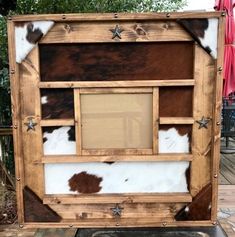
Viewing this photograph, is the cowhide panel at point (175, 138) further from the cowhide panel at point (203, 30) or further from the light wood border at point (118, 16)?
the light wood border at point (118, 16)

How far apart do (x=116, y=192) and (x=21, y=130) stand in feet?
2.35

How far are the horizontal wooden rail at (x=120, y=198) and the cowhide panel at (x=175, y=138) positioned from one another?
0.29m

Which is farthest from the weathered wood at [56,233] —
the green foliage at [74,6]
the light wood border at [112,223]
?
the green foliage at [74,6]

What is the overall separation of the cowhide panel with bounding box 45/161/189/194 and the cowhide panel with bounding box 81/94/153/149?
136 millimetres

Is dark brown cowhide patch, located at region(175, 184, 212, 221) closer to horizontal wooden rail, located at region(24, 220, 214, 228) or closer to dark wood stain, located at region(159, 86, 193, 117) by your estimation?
horizontal wooden rail, located at region(24, 220, 214, 228)

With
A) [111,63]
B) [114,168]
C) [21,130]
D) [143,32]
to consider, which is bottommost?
[114,168]

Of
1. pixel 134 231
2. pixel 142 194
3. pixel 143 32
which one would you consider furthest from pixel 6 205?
pixel 143 32

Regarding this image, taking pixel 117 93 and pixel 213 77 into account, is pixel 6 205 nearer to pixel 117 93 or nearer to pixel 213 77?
pixel 117 93

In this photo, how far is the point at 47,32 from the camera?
191 centimetres

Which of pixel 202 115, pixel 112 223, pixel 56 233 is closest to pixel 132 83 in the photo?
pixel 202 115

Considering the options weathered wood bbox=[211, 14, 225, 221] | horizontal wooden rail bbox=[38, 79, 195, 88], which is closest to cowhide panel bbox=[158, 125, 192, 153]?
weathered wood bbox=[211, 14, 225, 221]

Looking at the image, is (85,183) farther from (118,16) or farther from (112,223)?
(118,16)

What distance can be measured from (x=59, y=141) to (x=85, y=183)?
318mm

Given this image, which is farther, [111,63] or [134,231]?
[134,231]
